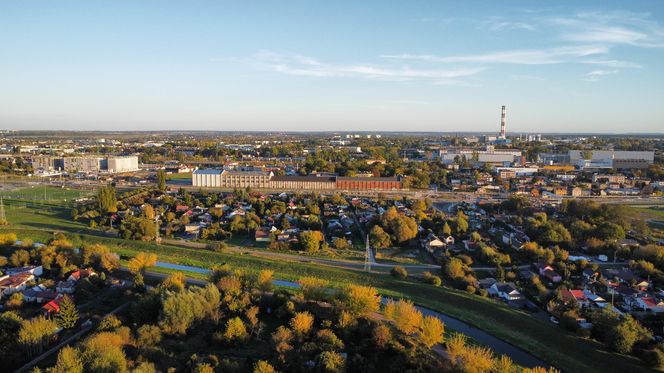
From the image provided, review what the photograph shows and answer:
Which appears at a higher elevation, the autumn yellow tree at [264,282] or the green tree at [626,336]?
the autumn yellow tree at [264,282]

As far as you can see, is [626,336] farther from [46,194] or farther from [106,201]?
[46,194]

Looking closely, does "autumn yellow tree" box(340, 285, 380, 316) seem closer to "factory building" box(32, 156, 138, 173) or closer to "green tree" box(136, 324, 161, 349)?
"green tree" box(136, 324, 161, 349)

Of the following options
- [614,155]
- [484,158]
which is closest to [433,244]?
[484,158]

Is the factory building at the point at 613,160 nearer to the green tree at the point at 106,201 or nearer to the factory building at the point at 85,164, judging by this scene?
the green tree at the point at 106,201

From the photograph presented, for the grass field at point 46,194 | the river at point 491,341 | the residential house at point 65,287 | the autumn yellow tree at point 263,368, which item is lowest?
the river at point 491,341

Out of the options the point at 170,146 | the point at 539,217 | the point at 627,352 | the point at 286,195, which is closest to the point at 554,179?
the point at 539,217

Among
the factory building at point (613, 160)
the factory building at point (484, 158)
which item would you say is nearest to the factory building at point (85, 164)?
the factory building at point (484, 158)

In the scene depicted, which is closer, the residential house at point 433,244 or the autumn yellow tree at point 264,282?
the autumn yellow tree at point 264,282

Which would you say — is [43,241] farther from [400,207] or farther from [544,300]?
[544,300]
